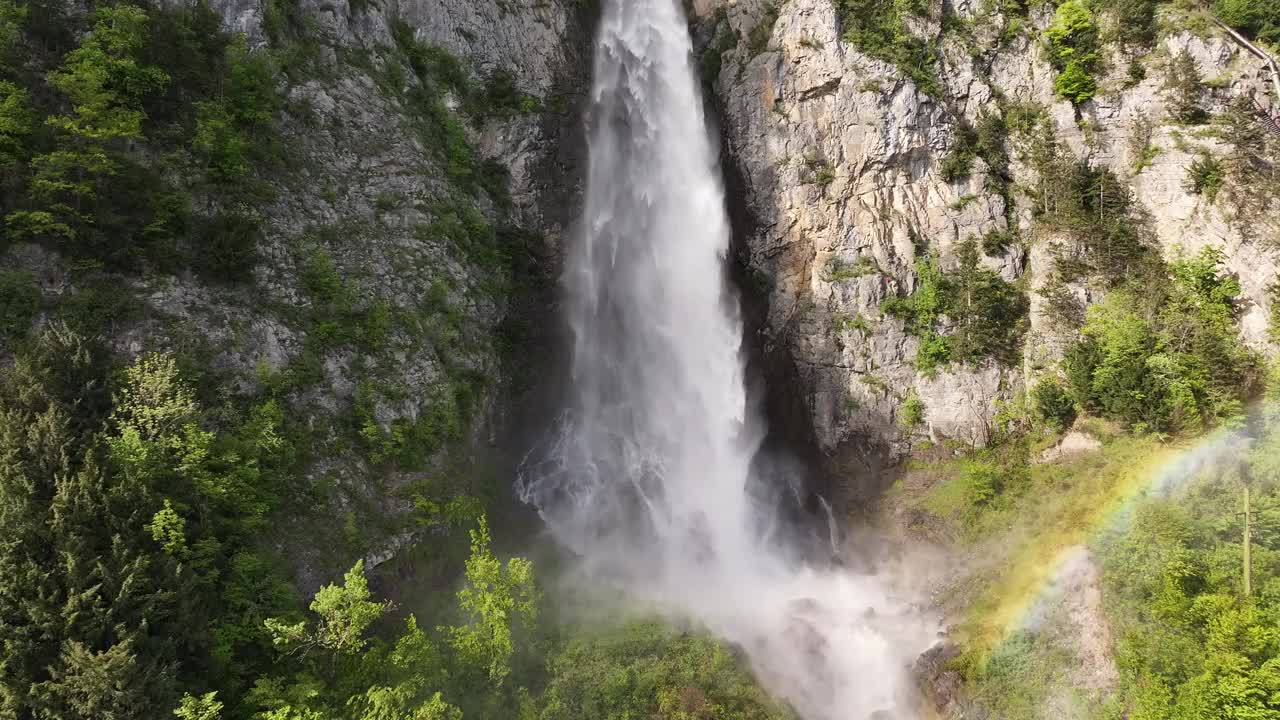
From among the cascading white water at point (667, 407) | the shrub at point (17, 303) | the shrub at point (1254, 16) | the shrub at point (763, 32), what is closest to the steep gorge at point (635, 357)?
the shrub at point (17, 303)

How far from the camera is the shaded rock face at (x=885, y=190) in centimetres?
2478

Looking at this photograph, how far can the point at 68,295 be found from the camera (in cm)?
1536

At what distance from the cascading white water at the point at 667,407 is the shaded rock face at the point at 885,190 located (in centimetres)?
310

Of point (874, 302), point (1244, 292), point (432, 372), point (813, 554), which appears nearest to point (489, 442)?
point (432, 372)

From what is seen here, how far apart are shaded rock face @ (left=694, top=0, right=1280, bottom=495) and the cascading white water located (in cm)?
310

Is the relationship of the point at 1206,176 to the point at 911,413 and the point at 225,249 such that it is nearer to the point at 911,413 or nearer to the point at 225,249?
the point at 911,413

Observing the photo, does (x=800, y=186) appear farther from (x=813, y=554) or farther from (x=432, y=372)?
(x=432, y=372)

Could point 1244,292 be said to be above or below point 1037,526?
above

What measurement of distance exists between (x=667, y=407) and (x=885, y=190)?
14.3m

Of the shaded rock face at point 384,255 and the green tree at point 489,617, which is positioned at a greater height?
the shaded rock face at point 384,255

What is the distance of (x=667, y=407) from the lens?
28578mm

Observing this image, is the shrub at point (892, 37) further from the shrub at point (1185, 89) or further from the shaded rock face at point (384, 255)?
the shaded rock face at point (384, 255)

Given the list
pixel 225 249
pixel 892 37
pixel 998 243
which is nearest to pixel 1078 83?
pixel 998 243

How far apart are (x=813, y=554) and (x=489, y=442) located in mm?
14812
